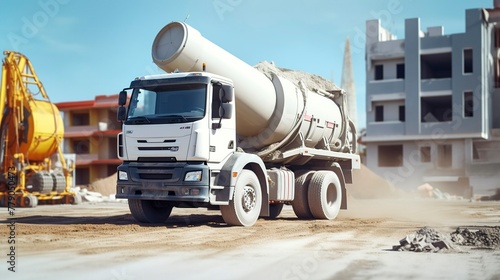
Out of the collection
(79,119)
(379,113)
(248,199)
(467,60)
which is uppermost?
(467,60)

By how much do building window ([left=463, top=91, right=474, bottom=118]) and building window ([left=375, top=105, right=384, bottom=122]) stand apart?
20.4 feet

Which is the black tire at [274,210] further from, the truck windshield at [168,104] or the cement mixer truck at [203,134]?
the truck windshield at [168,104]

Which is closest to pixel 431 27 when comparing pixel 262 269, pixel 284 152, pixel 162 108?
pixel 284 152

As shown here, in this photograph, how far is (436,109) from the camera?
48938mm

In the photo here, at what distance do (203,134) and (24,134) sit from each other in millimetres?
15634

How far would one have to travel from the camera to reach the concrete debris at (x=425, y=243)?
959cm

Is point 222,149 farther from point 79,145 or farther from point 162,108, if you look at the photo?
point 79,145

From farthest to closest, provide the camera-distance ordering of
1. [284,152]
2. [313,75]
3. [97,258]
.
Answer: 1. [313,75]
2. [284,152]
3. [97,258]

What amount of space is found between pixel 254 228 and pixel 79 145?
162 feet

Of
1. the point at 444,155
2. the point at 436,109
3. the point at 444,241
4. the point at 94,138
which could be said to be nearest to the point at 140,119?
the point at 444,241

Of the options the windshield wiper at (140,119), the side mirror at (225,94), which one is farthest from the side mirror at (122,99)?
the side mirror at (225,94)

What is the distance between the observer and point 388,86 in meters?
47.1

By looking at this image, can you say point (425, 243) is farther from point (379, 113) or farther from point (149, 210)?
point (379, 113)

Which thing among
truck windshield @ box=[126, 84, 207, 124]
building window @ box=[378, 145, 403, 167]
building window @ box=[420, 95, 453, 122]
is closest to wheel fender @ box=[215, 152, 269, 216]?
truck windshield @ box=[126, 84, 207, 124]
